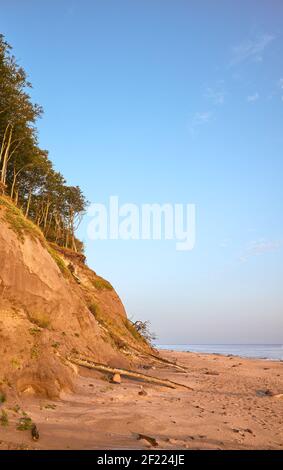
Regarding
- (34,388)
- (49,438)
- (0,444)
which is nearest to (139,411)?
(34,388)

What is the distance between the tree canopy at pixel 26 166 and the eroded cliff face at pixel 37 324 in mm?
13280

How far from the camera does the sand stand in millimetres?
6875

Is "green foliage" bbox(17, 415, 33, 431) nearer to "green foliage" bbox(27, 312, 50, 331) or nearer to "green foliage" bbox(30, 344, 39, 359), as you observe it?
"green foliage" bbox(30, 344, 39, 359)

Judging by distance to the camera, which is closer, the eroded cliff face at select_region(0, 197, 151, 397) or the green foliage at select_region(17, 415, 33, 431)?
the green foliage at select_region(17, 415, 33, 431)

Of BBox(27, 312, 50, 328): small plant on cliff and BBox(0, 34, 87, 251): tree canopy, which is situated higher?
BBox(0, 34, 87, 251): tree canopy

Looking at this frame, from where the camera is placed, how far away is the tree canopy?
99.4 ft

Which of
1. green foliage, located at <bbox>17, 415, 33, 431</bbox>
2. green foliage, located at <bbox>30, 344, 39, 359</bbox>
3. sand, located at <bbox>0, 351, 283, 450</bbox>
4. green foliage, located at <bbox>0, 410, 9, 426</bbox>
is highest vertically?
green foliage, located at <bbox>30, 344, 39, 359</bbox>

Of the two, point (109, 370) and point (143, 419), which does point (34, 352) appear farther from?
point (109, 370)

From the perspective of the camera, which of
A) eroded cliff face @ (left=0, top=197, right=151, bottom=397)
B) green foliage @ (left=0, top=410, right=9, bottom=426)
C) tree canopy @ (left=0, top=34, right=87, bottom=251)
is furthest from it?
tree canopy @ (left=0, top=34, right=87, bottom=251)

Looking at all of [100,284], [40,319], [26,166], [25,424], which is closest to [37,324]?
[40,319]

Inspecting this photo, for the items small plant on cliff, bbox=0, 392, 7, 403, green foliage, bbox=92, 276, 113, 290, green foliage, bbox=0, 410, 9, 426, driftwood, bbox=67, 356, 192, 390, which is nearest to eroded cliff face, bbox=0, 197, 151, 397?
small plant on cliff, bbox=0, 392, 7, 403

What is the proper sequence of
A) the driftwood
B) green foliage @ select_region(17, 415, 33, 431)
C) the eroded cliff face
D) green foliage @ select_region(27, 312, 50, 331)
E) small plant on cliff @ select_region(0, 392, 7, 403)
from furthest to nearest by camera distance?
the driftwood, green foliage @ select_region(27, 312, 50, 331), the eroded cliff face, small plant on cliff @ select_region(0, 392, 7, 403), green foliage @ select_region(17, 415, 33, 431)

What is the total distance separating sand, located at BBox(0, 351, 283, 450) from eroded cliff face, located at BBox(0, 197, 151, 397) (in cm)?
72

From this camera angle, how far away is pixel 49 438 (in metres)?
6.59
